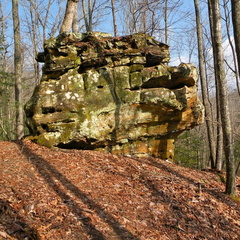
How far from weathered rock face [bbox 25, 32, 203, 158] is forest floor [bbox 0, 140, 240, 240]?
3.04 feet

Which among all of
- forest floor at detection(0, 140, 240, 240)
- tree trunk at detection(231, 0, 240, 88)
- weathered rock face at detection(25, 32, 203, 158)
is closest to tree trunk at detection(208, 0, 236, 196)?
forest floor at detection(0, 140, 240, 240)

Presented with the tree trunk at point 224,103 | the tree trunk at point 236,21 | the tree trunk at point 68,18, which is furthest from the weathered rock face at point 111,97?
the tree trunk at point 236,21

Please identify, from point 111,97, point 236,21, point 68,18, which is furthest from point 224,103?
point 68,18

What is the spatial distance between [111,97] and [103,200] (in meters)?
4.36

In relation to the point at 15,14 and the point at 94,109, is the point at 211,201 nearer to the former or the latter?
the point at 94,109

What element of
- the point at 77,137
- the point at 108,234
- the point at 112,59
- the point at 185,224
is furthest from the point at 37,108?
the point at 185,224

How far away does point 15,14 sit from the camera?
12492 millimetres

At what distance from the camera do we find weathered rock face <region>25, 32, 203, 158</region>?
8156 millimetres

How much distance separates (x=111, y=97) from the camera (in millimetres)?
8547

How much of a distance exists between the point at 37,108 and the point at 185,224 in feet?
19.8

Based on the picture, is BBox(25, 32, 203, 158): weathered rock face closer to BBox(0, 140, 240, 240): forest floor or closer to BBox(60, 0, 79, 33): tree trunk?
BBox(0, 140, 240, 240): forest floor

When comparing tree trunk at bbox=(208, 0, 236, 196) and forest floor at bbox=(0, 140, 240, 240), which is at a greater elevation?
tree trunk at bbox=(208, 0, 236, 196)

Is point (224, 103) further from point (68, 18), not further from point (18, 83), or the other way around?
point (18, 83)

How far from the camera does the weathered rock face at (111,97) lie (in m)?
8.16
